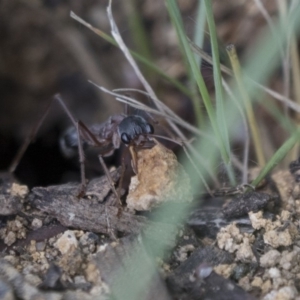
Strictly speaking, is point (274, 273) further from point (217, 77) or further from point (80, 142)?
point (80, 142)

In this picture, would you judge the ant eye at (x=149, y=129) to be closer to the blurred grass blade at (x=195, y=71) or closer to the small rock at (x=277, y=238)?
the blurred grass blade at (x=195, y=71)

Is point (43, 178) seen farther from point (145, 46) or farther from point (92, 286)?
point (92, 286)

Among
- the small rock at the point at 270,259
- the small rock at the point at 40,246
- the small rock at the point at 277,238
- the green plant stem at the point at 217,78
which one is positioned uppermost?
the green plant stem at the point at 217,78

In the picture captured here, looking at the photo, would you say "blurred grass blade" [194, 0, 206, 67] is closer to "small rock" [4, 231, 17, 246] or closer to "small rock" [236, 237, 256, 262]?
"small rock" [236, 237, 256, 262]

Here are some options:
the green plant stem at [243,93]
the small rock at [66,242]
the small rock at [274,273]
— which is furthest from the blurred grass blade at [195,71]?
the small rock at [66,242]

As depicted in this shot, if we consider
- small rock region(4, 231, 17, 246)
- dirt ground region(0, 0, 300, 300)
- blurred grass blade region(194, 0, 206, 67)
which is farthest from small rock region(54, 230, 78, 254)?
blurred grass blade region(194, 0, 206, 67)

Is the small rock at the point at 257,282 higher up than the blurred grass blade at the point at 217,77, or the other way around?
the blurred grass blade at the point at 217,77

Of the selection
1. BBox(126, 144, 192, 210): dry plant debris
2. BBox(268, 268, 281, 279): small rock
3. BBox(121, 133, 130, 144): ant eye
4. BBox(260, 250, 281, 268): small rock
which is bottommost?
BBox(268, 268, 281, 279): small rock
